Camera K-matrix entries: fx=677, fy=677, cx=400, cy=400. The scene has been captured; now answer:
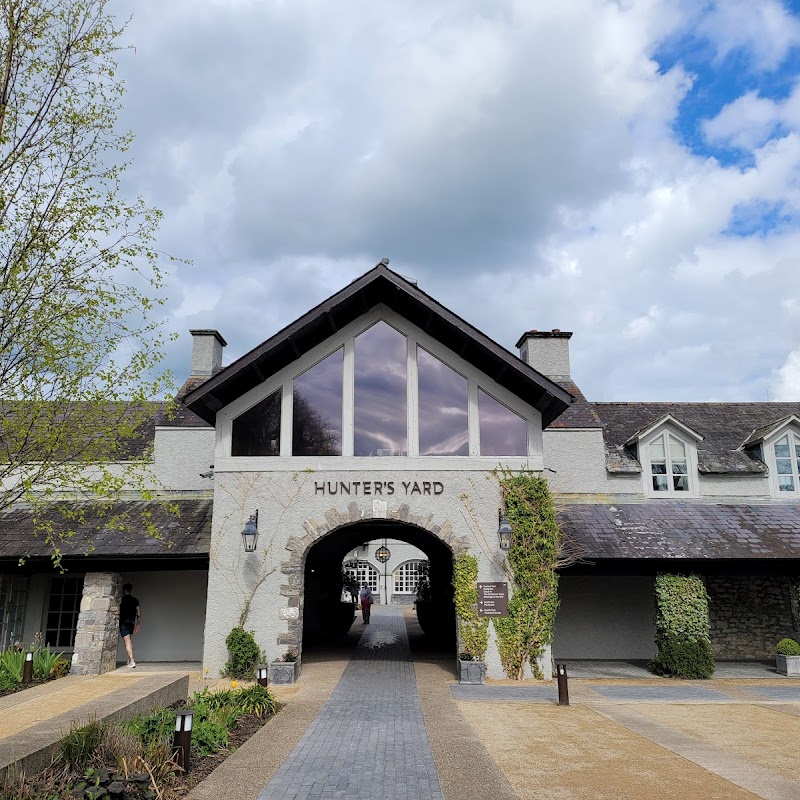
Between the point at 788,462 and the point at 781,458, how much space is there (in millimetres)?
188

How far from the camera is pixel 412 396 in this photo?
44.1ft

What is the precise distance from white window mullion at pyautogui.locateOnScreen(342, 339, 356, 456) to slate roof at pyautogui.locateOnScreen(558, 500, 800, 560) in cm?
504

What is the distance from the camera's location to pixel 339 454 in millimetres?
13273

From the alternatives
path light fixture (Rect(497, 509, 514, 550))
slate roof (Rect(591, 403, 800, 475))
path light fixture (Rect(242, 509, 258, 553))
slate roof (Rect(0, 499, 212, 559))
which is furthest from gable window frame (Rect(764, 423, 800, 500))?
slate roof (Rect(0, 499, 212, 559))

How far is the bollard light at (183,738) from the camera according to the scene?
22.4ft

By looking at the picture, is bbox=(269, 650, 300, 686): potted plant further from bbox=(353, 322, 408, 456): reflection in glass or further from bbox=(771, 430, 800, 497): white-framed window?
bbox=(771, 430, 800, 497): white-framed window

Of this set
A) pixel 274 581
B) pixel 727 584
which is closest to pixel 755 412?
pixel 727 584

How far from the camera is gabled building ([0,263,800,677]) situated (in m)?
12.8

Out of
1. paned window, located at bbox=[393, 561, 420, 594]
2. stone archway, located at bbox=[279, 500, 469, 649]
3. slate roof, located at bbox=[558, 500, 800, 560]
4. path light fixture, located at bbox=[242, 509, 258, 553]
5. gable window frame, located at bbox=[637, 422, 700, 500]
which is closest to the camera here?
path light fixture, located at bbox=[242, 509, 258, 553]

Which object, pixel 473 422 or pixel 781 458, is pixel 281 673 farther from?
pixel 781 458

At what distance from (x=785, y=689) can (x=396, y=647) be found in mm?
9028

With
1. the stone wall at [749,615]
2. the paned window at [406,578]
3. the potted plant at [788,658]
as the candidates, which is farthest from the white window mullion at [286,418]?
the paned window at [406,578]

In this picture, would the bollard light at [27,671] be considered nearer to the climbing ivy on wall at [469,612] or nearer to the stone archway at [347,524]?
the stone archway at [347,524]

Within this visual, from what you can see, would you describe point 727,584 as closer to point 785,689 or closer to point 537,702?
point 785,689
